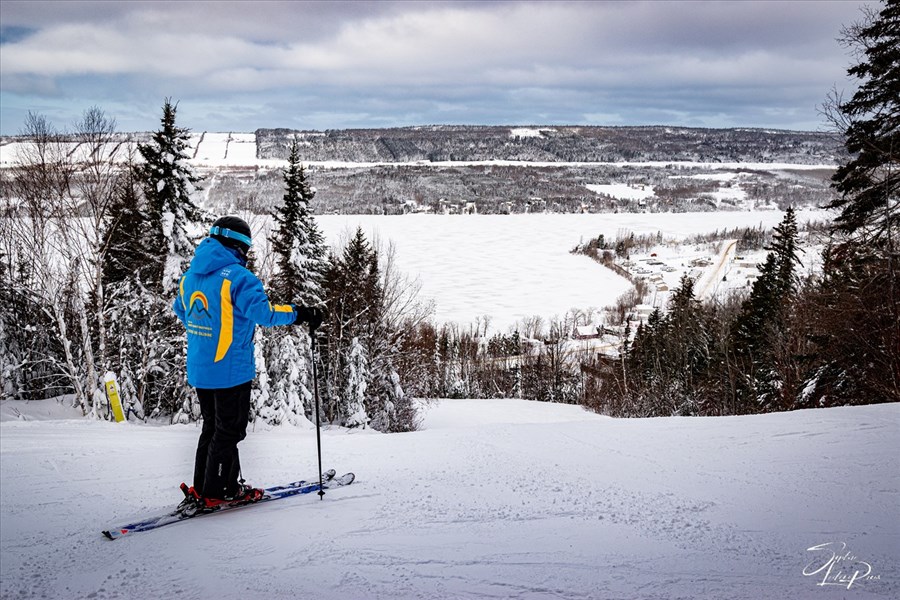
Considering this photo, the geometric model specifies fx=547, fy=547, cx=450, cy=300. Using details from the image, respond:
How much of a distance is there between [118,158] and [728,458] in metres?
15.9

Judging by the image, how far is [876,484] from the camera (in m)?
4.48

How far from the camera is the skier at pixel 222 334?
12.5ft

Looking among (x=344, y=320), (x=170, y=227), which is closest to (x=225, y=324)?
(x=170, y=227)

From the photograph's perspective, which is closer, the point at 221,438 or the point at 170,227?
the point at 221,438

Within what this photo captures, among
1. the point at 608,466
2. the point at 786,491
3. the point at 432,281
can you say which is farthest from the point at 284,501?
the point at 432,281

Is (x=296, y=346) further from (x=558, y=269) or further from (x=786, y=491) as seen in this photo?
(x=558, y=269)

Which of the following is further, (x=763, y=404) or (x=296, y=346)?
(x=763, y=404)

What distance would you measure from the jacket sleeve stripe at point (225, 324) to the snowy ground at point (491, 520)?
1.22 meters

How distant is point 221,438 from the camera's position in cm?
402

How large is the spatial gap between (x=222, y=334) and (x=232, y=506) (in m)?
1.34

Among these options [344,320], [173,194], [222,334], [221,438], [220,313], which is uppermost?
[173,194]

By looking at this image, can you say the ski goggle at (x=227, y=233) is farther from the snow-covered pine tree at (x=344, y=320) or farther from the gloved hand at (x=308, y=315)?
the snow-covered pine tree at (x=344, y=320)

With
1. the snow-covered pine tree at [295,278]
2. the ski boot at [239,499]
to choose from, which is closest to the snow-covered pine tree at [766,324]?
the snow-covered pine tree at [295,278]

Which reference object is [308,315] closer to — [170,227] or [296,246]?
[170,227]
